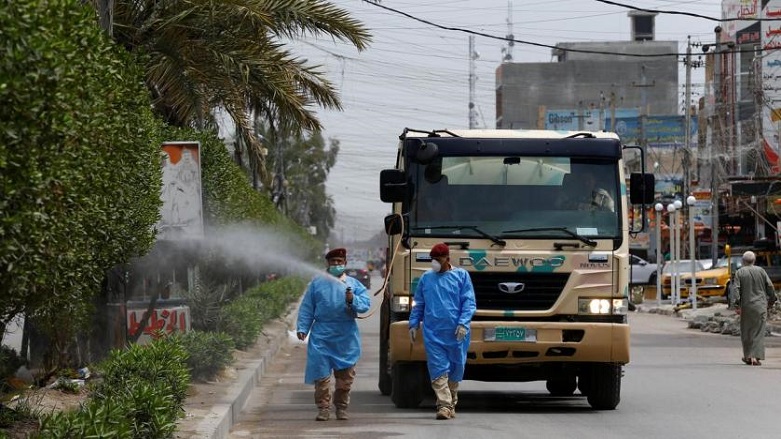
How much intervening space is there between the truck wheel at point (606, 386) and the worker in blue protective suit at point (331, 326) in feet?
8.71

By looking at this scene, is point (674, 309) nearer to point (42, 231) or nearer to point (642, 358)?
point (642, 358)

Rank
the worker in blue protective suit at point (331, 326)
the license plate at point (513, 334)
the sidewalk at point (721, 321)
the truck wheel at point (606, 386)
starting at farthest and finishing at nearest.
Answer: the sidewalk at point (721, 321), the truck wheel at point (606, 386), the license plate at point (513, 334), the worker in blue protective suit at point (331, 326)

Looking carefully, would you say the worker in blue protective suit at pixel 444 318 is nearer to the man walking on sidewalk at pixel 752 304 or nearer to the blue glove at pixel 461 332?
the blue glove at pixel 461 332

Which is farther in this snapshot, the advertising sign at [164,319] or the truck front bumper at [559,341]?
the advertising sign at [164,319]

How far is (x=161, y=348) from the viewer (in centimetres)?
1210

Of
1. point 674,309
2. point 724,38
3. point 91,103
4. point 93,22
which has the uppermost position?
point 724,38

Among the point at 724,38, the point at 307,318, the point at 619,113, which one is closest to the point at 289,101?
the point at 307,318

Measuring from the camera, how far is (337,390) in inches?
535

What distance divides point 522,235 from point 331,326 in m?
2.06

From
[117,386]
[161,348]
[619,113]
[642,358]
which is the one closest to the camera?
[117,386]

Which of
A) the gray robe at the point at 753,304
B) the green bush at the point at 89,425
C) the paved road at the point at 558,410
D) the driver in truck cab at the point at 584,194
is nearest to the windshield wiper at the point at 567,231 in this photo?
the driver in truck cab at the point at 584,194

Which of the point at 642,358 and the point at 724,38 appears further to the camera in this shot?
the point at 724,38

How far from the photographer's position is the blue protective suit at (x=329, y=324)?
13.4m

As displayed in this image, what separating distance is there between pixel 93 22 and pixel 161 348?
11.9ft
